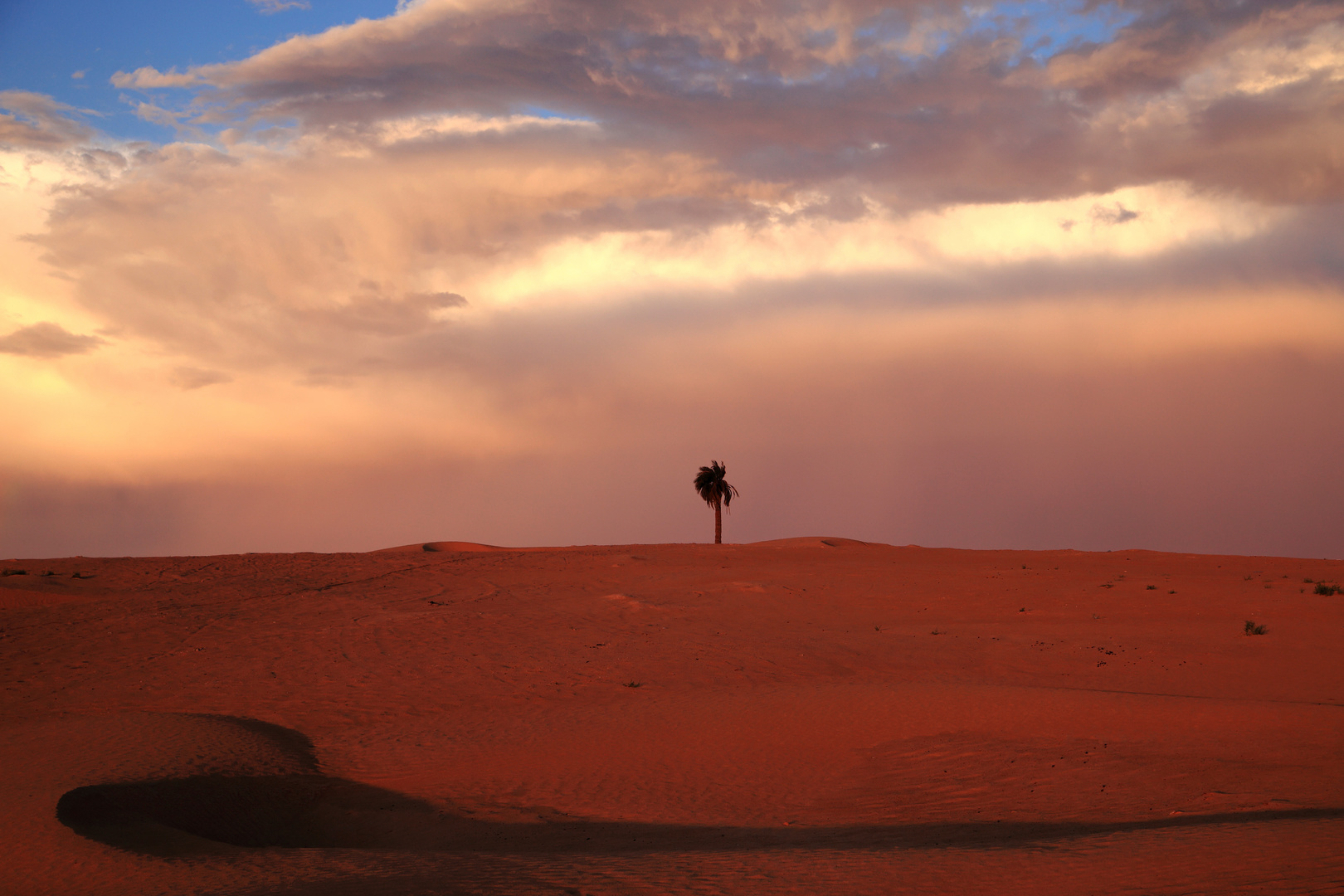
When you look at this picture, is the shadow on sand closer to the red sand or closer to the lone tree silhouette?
the red sand

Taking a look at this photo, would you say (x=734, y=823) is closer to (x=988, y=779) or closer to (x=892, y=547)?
(x=988, y=779)

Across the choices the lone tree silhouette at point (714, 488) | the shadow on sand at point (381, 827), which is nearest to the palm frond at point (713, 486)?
the lone tree silhouette at point (714, 488)

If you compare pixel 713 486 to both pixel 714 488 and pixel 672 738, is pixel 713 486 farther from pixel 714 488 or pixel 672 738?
pixel 672 738

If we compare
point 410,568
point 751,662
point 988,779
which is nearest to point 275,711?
point 751,662

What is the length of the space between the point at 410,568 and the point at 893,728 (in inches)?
987

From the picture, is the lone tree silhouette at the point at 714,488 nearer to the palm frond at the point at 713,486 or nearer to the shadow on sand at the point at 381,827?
the palm frond at the point at 713,486

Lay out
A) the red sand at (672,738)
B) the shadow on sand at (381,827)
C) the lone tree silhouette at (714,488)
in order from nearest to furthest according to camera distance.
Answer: the red sand at (672,738), the shadow on sand at (381,827), the lone tree silhouette at (714,488)

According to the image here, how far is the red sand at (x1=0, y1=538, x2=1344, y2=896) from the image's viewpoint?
738cm

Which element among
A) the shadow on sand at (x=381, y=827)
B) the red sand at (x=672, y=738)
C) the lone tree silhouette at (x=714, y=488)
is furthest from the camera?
the lone tree silhouette at (x=714, y=488)

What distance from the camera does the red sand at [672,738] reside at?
7.38 m

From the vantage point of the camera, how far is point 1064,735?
42.8ft

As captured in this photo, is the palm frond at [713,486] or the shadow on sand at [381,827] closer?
the shadow on sand at [381,827]

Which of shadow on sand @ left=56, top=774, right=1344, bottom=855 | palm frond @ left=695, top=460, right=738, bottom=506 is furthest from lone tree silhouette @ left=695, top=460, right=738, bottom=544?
shadow on sand @ left=56, top=774, right=1344, bottom=855

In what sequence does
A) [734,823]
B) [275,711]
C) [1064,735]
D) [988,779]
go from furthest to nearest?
1. [275,711]
2. [1064,735]
3. [988,779]
4. [734,823]
